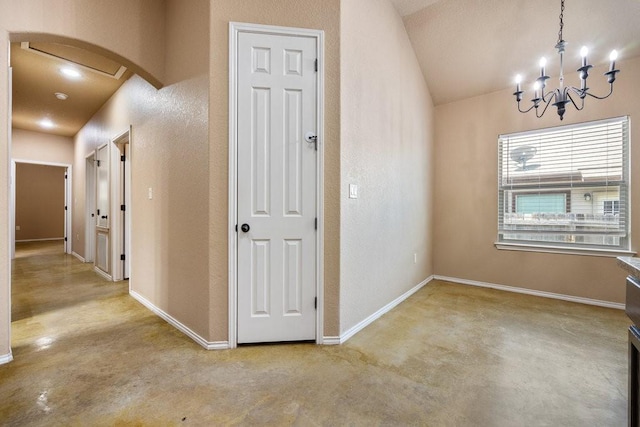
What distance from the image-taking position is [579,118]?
10.5 feet

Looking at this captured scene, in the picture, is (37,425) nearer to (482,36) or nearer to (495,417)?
(495,417)

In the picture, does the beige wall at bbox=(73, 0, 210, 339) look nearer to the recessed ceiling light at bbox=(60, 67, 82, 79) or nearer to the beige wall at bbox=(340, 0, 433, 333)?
the recessed ceiling light at bbox=(60, 67, 82, 79)

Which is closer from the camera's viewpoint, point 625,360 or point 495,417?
point 495,417

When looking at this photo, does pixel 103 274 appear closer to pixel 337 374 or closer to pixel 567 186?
pixel 337 374

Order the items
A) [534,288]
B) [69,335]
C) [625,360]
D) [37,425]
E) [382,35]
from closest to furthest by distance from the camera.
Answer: [37,425] → [625,360] → [69,335] → [382,35] → [534,288]

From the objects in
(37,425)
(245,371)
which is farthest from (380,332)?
(37,425)

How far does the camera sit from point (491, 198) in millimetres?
3740

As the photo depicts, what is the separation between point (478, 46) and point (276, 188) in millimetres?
2999

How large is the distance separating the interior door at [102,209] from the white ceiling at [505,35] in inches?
180

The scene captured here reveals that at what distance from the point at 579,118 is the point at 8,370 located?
5574 millimetres

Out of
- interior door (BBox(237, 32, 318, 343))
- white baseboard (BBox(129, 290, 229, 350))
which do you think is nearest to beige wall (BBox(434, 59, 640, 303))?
interior door (BBox(237, 32, 318, 343))

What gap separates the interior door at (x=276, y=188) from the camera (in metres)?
2.11

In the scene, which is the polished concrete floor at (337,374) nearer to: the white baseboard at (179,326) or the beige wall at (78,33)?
the white baseboard at (179,326)

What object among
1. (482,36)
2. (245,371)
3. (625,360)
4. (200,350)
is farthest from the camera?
(482,36)
